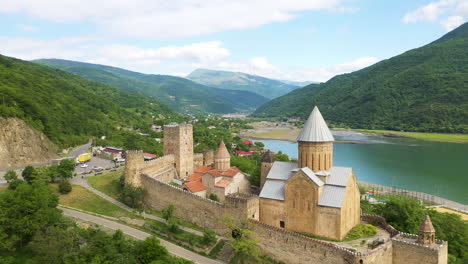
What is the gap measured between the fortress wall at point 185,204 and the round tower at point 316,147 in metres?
6.04

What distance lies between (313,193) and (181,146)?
13.8 meters

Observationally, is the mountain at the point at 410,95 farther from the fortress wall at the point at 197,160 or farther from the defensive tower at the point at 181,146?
the defensive tower at the point at 181,146

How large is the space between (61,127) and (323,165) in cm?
3513

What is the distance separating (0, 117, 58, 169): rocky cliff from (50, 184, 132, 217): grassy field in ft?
25.0

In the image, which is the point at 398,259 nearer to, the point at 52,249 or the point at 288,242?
the point at 288,242

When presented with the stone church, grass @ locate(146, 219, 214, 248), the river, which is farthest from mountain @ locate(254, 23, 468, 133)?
grass @ locate(146, 219, 214, 248)

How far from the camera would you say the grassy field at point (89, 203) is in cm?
2370

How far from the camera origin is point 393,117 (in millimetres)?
99875

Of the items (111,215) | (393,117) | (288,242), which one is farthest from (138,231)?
(393,117)

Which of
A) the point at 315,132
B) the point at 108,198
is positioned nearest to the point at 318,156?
the point at 315,132

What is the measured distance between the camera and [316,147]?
20500 millimetres

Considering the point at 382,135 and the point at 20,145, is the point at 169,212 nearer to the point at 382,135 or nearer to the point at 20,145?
the point at 20,145

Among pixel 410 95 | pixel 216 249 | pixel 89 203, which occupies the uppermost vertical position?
pixel 410 95

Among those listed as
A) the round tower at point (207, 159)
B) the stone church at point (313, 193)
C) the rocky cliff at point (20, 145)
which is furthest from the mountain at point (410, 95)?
the rocky cliff at point (20, 145)
